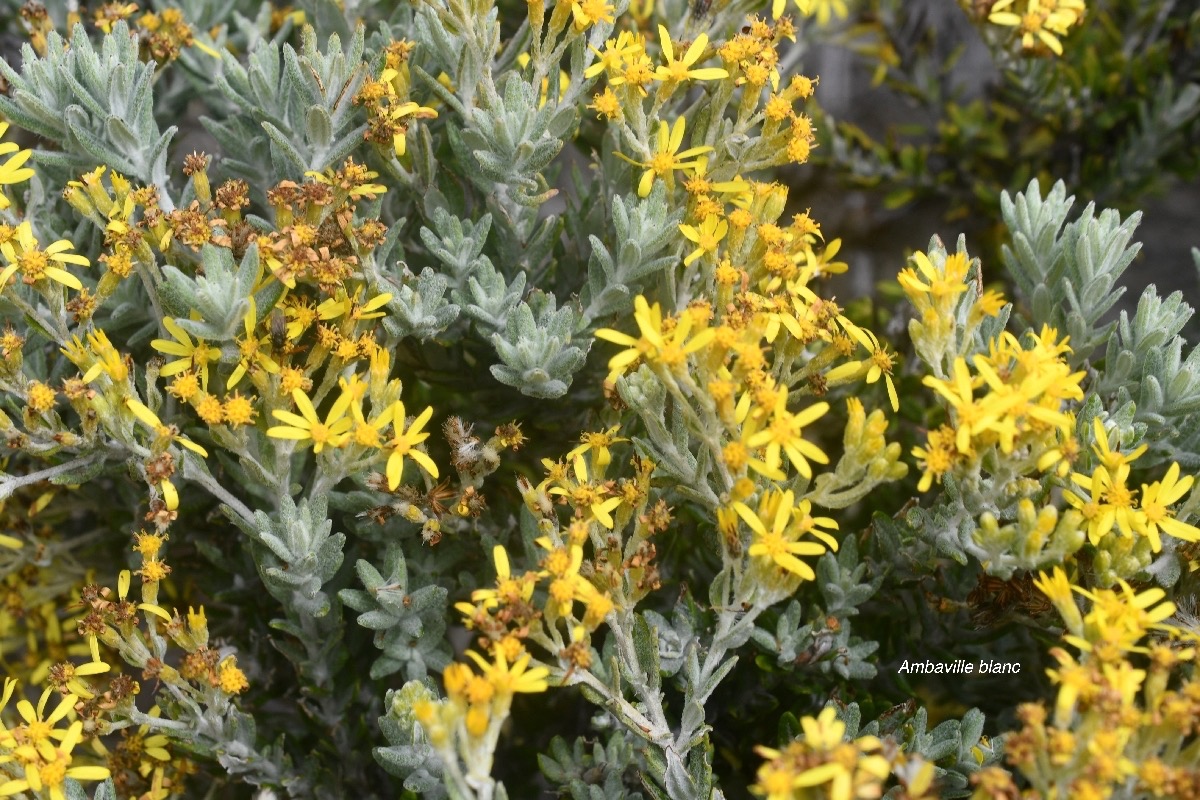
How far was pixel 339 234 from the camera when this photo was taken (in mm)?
1649

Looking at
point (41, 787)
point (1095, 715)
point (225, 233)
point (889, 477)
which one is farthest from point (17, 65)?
point (1095, 715)

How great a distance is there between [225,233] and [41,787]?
88 cm

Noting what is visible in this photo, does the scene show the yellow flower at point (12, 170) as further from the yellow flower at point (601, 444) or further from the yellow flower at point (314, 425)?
the yellow flower at point (601, 444)

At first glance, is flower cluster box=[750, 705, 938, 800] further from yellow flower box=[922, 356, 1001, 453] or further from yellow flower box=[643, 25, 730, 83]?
yellow flower box=[643, 25, 730, 83]

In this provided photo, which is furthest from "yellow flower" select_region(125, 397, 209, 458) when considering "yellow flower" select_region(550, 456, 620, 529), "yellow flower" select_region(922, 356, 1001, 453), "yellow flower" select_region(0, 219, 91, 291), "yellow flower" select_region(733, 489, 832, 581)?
"yellow flower" select_region(922, 356, 1001, 453)

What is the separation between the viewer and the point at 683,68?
1.76m

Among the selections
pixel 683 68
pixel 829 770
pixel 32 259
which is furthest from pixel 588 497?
pixel 32 259

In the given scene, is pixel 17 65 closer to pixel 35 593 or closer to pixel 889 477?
pixel 35 593

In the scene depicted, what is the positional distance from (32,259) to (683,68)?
1092 mm

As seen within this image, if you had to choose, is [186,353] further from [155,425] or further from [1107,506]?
[1107,506]

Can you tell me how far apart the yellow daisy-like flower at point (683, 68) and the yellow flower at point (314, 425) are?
2.52 feet

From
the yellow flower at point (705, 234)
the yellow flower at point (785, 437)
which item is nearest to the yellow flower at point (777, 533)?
the yellow flower at point (785, 437)

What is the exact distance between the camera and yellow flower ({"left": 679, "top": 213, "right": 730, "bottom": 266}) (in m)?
1.67

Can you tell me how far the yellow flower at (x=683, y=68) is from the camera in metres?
1.75
